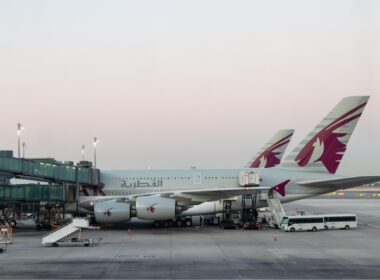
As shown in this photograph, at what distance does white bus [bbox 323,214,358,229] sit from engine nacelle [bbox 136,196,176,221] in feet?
43.5

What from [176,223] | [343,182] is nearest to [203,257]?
[176,223]

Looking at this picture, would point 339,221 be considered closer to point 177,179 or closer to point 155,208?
point 177,179

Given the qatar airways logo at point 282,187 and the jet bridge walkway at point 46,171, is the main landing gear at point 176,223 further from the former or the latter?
the qatar airways logo at point 282,187

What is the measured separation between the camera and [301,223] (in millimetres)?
39781

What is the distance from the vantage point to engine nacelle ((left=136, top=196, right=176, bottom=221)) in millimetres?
39375

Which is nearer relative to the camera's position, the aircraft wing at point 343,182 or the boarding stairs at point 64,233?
the boarding stairs at point 64,233

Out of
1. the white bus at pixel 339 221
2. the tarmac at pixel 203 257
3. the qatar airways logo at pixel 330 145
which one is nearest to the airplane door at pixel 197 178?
the tarmac at pixel 203 257

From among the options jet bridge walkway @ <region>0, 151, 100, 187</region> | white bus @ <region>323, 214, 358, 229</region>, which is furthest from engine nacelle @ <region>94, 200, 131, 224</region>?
white bus @ <region>323, 214, 358, 229</region>

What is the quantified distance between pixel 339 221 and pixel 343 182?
11.2ft

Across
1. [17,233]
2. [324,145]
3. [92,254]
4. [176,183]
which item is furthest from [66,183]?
[324,145]

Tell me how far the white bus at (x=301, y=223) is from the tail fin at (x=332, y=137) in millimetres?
6530

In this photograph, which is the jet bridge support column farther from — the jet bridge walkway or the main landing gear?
the jet bridge walkway

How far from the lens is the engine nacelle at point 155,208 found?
3938 centimetres

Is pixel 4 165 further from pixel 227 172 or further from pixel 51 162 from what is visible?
pixel 227 172
